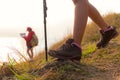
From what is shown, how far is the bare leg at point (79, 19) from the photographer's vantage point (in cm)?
498

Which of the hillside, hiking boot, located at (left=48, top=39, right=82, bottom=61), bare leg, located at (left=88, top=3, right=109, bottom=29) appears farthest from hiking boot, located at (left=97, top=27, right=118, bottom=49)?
hiking boot, located at (left=48, top=39, right=82, bottom=61)

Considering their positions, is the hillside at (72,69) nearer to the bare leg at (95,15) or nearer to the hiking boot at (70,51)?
the hiking boot at (70,51)

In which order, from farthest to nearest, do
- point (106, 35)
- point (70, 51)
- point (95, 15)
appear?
1. point (106, 35)
2. point (95, 15)
3. point (70, 51)

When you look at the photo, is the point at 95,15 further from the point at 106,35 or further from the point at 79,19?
the point at 79,19

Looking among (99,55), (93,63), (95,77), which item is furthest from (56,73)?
(99,55)

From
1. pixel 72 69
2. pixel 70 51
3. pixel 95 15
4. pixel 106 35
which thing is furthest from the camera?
pixel 106 35

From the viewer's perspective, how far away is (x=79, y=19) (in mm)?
4980

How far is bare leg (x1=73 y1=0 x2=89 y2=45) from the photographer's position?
4980mm

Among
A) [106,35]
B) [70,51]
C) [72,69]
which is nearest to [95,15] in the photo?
[106,35]

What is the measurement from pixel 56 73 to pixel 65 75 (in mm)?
102

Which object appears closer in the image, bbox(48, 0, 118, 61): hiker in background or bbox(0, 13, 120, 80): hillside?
bbox(0, 13, 120, 80): hillside

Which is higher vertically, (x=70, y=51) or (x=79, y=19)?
(x=79, y=19)

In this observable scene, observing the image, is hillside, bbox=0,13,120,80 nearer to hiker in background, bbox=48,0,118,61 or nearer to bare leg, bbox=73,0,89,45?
hiker in background, bbox=48,0,118,61

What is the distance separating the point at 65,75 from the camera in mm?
4727
